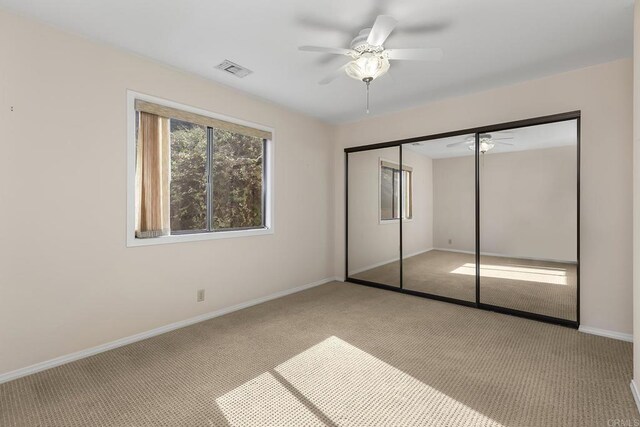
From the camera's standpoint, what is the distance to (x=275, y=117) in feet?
13.5

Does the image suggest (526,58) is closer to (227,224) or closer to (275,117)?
(275,117)

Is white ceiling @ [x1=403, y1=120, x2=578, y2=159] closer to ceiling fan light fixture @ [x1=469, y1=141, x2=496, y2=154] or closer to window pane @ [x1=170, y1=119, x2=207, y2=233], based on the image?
ceiling fan light fixture @ [x1=469, y1=141, x2=496, y2=154]

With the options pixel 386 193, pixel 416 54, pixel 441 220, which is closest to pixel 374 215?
pixel 386 193

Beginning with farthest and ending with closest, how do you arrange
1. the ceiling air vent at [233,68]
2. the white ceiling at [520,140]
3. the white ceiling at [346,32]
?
1. the white ceiling at [520,140]
2. the ceiling air vent at [233,68]
3. the white ceiling at [346,32]

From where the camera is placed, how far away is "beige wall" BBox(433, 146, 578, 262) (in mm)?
3125

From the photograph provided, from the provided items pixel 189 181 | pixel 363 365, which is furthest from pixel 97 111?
pixel 363 365

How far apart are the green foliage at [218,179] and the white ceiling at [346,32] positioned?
2.28ft

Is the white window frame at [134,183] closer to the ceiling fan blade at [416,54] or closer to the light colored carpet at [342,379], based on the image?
the light colored carpet at [342,379]

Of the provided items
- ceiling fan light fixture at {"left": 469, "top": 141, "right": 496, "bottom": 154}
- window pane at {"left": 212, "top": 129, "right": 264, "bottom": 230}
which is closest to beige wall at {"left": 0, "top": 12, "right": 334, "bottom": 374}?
window pane at {"left": 212, "top": 129, "right": 264, "bottom": 230}

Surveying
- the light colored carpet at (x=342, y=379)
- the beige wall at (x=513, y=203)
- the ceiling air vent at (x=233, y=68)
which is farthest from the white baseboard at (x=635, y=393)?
the ceiling air vent at (x=233, y=68)

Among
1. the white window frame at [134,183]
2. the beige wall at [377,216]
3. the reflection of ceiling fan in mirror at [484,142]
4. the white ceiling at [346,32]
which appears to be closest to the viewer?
the white ceiling at [346,32]

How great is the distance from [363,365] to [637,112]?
254 cm

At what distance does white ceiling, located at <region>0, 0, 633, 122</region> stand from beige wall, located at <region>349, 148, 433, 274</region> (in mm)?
1290

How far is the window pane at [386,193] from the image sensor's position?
4422 millimetres
